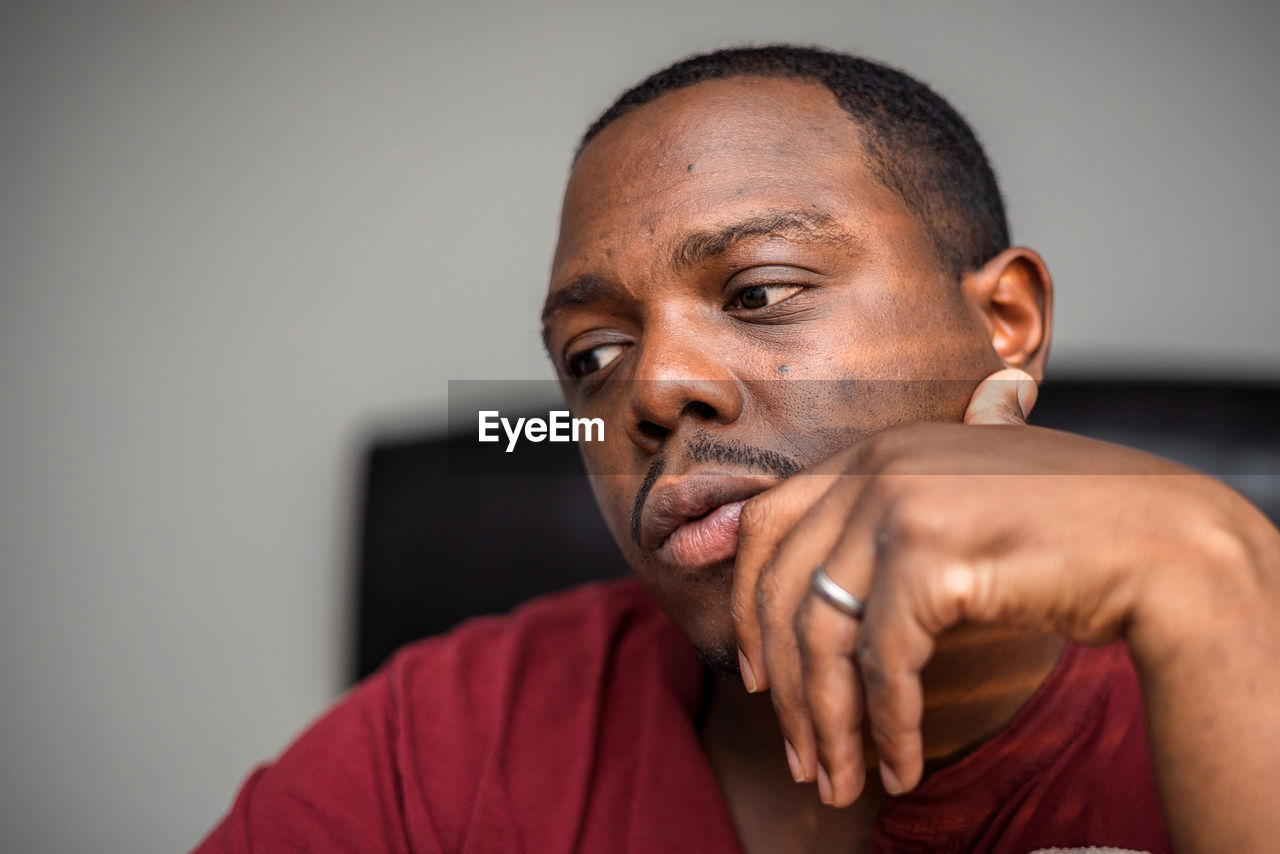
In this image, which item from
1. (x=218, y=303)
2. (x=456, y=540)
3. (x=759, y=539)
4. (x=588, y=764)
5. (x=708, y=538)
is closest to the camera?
(x=759, y=539)

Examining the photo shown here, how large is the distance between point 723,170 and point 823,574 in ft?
1.52

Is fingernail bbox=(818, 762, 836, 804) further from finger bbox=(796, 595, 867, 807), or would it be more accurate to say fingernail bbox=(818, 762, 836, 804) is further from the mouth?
the mouth

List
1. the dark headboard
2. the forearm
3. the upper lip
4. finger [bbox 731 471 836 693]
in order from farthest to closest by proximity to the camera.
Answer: the dark headboard
the upper lip
finger [bbox 731 471 836 693]
the forearm

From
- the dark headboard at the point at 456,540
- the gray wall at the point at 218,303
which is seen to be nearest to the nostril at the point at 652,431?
the dark headboard at the point at 456,540

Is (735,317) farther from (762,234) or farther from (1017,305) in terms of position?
(1017,305)

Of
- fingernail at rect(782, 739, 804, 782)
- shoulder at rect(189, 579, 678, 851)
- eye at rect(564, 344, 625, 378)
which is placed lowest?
shoulder at rect(189, 579, 678, 851)

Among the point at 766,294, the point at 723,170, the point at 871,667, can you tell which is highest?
the point at 723,170

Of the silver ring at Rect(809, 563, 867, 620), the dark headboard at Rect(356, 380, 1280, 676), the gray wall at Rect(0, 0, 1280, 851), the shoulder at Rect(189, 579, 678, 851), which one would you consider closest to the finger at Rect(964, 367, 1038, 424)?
the silver ring at Rect(809, 563, 867, 620)

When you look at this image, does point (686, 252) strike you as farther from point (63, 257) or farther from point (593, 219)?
point (63, 257)

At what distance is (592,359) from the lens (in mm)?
978

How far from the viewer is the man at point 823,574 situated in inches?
20.4

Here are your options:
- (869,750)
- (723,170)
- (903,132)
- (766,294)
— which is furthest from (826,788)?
(903,132)

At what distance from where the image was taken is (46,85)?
6.17 feet

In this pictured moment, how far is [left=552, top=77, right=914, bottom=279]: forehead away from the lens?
2.77 feet
